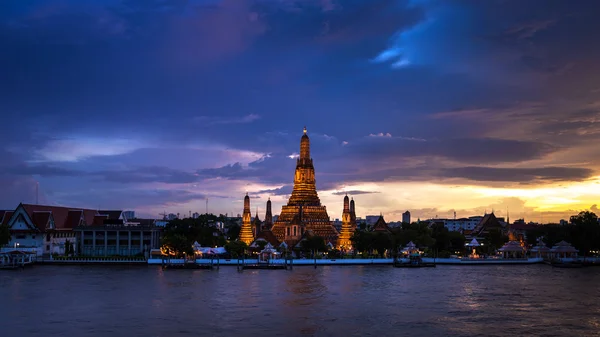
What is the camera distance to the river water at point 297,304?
41.1m

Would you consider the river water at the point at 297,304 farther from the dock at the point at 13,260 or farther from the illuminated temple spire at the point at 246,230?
the illuminated temple spire at the point at 246,230

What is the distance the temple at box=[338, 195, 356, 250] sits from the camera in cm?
11536

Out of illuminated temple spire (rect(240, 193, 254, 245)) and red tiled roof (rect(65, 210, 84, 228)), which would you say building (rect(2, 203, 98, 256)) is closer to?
red tiled roof (rect(65, 210, 84, 228))

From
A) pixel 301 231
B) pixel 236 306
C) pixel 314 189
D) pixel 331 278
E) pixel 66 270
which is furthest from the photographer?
pixel 314 189

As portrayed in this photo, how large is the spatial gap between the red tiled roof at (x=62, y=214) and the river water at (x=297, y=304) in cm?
2348

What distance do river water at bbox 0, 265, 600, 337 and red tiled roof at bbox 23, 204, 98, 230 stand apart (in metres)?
23.5

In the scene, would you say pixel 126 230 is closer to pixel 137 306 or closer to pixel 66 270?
pixel 66 270

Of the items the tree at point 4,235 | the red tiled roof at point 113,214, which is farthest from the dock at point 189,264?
the red tiled roof at point 113,214

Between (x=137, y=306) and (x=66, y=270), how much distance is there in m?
36.9

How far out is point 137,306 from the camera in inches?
1957

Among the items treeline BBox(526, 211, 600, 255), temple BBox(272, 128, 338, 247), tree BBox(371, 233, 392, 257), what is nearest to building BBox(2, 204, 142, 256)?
temple BBox(272, 128, 338, 247)

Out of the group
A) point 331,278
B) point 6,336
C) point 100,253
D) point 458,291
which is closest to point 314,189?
point 100,253

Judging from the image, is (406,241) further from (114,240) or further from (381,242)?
(114,240)

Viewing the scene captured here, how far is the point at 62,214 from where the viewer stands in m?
105
